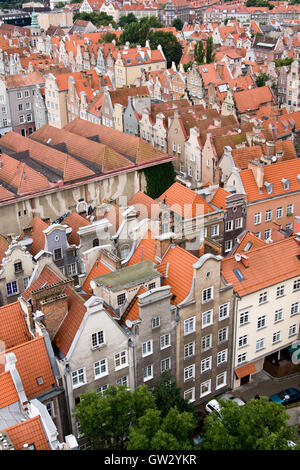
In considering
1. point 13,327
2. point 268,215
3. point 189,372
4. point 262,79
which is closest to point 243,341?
point 189,372

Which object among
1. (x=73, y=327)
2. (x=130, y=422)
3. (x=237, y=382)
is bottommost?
(x=237, y=382)

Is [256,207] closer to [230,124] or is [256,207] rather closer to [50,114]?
[230,124]

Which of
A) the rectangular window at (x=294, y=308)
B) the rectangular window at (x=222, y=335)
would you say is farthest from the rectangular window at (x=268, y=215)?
the rectangular window at (x=222, y=335)

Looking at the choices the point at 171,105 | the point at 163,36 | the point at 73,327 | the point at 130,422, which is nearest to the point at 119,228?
the point at 73,327

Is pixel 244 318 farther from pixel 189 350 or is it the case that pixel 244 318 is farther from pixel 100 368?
pixel 100 368

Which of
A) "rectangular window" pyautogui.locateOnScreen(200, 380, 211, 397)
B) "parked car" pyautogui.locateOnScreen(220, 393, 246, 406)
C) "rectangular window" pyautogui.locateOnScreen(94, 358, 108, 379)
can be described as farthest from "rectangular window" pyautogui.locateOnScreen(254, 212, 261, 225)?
"rectangular window" pyautogui.locateOnScreen(94, 358, 108, 379)

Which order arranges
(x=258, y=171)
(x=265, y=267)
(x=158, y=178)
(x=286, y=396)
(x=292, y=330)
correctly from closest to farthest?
(x=265, y=267) → (x=286, y=396) → (x=292, y=330) → (x=258, y=171) → (x=158, y=178)

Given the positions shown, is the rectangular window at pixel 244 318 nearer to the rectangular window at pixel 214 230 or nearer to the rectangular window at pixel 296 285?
the rectangular window at pixel 296 285
